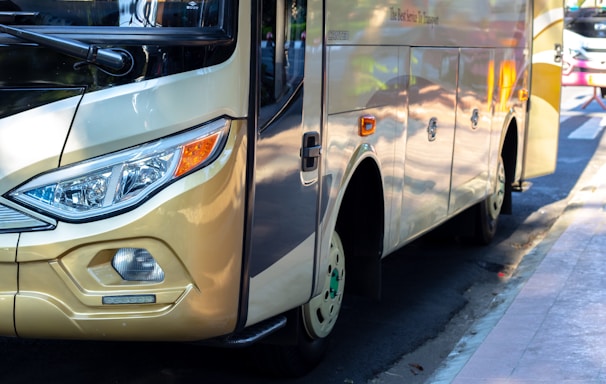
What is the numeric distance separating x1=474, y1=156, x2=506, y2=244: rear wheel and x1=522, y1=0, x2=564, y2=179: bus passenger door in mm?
761

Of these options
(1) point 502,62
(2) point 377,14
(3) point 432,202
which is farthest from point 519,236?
(2) point 377,14

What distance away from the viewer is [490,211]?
907cm

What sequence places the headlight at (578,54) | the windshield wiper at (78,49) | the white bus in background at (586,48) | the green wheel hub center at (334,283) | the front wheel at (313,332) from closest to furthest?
1. the windshield wiper at (78,49)
2. the front wheel at (313,332)
3. the green wheel hub center at (334,283)
4. the white bus in background at (586,48)
5. the headlight at (578,54)

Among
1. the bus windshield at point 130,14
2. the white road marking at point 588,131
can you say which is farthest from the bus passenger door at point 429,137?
the white road marking at point 588,131

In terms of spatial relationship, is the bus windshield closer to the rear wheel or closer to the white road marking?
the rear wheel

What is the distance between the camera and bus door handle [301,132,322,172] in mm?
4694

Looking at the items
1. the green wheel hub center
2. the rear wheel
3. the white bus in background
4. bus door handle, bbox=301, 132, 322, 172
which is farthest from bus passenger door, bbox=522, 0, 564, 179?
the white bus in background

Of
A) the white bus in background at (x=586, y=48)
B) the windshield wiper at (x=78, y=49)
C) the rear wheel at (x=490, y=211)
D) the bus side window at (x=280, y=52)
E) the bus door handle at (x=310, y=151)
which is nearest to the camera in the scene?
the windshield wiper at (x=78, y=49)

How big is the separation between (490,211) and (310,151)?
4.64m

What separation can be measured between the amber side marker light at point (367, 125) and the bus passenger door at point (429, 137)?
661 mm

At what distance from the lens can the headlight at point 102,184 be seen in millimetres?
3898

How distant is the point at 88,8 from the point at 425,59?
2814mm

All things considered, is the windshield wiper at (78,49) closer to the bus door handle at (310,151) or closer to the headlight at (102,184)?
the headlight at (102,184)

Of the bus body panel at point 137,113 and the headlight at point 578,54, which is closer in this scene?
the bus body panel at point 137,113
